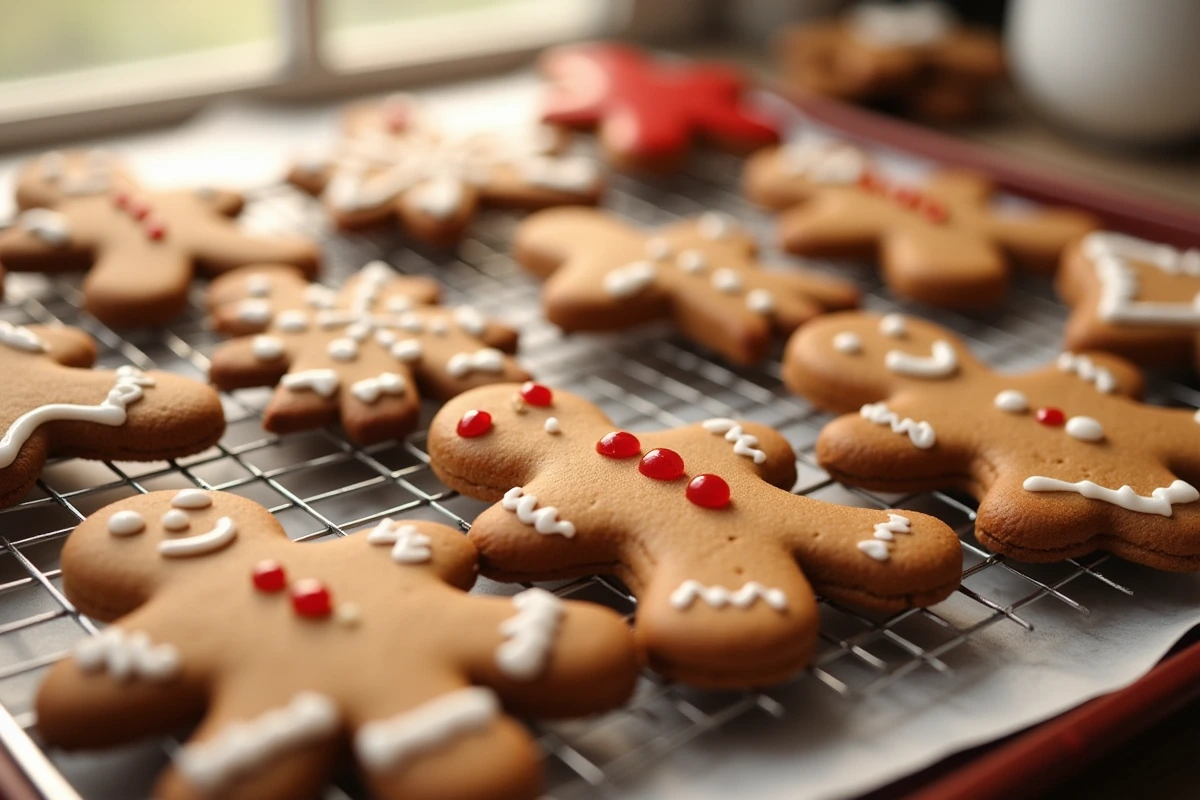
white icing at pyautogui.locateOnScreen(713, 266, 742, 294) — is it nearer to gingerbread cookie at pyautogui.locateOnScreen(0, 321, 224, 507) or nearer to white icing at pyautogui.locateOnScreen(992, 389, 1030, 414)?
white icing at pyautogui.locateOnScreen(992, 389, 1030, 414)

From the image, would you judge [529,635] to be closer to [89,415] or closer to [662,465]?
[662,465]

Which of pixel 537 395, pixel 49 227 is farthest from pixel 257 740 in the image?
pixel 49 227

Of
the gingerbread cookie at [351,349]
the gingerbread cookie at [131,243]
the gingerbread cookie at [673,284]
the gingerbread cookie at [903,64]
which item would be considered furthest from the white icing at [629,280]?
the gingerbread cookie at [903,64]

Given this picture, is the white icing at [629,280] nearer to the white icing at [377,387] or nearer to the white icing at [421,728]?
the white icing at [377,387]

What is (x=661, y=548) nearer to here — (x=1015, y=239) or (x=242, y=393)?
(x=242, y=393)

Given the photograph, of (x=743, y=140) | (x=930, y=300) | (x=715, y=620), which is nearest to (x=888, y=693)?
(x=715, y=620)
